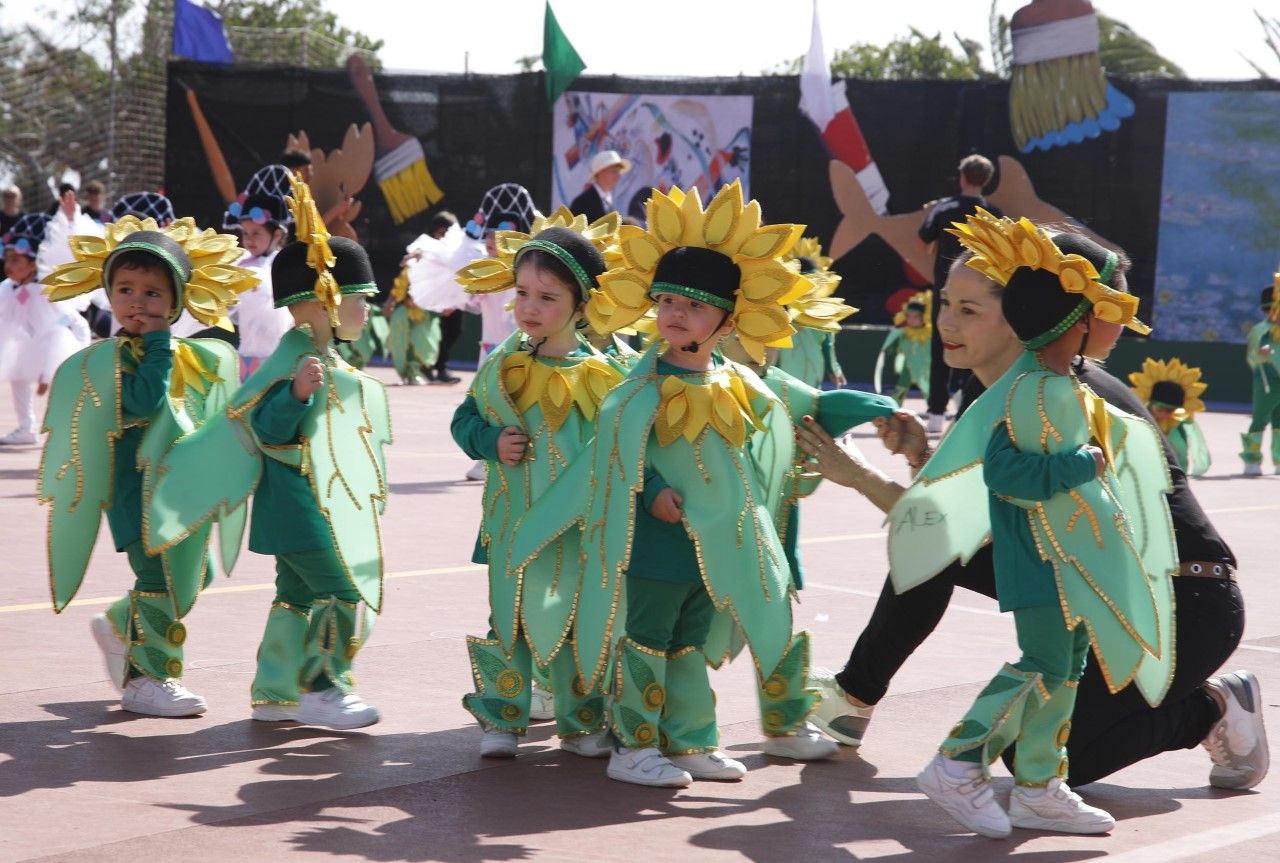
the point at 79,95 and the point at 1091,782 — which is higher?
the point at 79,95

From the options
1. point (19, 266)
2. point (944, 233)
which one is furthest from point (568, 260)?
point (944, 233)

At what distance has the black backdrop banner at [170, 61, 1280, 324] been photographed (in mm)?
23328

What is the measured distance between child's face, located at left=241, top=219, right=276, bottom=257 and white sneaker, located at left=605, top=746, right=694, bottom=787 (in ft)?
22.1

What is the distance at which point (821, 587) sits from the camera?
26.7 feet

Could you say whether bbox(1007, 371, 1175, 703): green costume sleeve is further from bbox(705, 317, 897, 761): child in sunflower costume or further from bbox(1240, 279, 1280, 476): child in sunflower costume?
bbox(1240, 279, 1280, 476): child in sunflower costume

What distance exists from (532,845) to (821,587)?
13.4 ft

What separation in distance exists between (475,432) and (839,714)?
55.5 inches

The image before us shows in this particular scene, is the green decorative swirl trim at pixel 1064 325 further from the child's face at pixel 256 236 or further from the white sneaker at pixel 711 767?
the child's face at pixel 256 236

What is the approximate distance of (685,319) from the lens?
4777 millimetres

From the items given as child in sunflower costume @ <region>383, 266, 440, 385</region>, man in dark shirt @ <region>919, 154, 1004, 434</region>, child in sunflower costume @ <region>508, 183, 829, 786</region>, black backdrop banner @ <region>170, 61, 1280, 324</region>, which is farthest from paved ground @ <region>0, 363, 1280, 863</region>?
black backdrop banner @ <region>170, 61, 1280, 324</region>

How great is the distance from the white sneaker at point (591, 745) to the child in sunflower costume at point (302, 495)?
641 millimetres

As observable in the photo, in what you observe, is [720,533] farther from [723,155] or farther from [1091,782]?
[723,155]

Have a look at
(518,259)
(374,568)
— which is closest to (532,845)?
(374,568)

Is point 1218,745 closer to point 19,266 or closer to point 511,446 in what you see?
point 511,446
